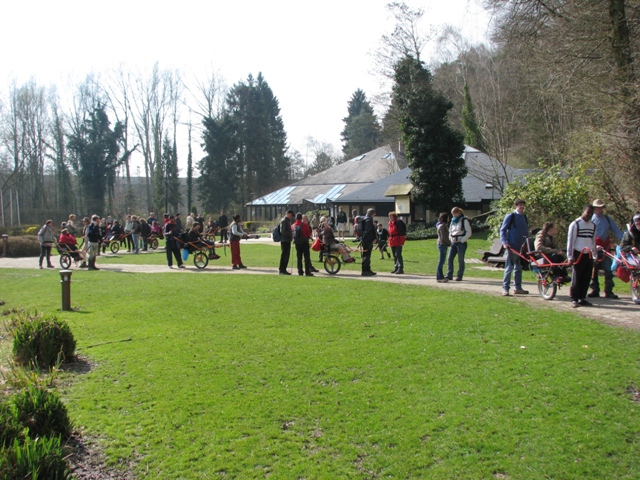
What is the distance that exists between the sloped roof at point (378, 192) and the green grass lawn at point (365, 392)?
30.0m

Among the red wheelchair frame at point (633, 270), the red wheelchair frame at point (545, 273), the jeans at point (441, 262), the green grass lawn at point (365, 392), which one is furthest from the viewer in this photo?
the jeans at point (441, 262)

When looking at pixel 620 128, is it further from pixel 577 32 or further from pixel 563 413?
pixel 563 413

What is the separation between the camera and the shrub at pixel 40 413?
5.00 m

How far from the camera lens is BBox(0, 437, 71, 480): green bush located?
3.88m

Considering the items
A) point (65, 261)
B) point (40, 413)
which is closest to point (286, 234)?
point (65, 261)

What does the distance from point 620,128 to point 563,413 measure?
1213cm

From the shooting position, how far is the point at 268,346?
315 inches

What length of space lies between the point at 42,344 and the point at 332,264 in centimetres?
998

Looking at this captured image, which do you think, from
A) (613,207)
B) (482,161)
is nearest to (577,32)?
(613,207)

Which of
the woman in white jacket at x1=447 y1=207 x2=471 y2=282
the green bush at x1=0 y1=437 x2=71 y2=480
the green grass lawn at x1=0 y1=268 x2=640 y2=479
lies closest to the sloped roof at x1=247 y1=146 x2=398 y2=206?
the woman in white jacket at x1=447 y1=207 x2=471 y2=282

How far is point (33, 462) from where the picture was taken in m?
3.95

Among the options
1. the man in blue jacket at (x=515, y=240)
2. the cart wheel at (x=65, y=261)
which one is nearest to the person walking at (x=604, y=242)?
the man in blue jacket at (x=515, y=240)

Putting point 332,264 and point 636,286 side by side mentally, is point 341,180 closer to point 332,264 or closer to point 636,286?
point 332,264

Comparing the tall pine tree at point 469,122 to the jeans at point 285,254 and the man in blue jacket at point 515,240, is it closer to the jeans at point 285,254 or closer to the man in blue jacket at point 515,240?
the jeans at point 285,254
